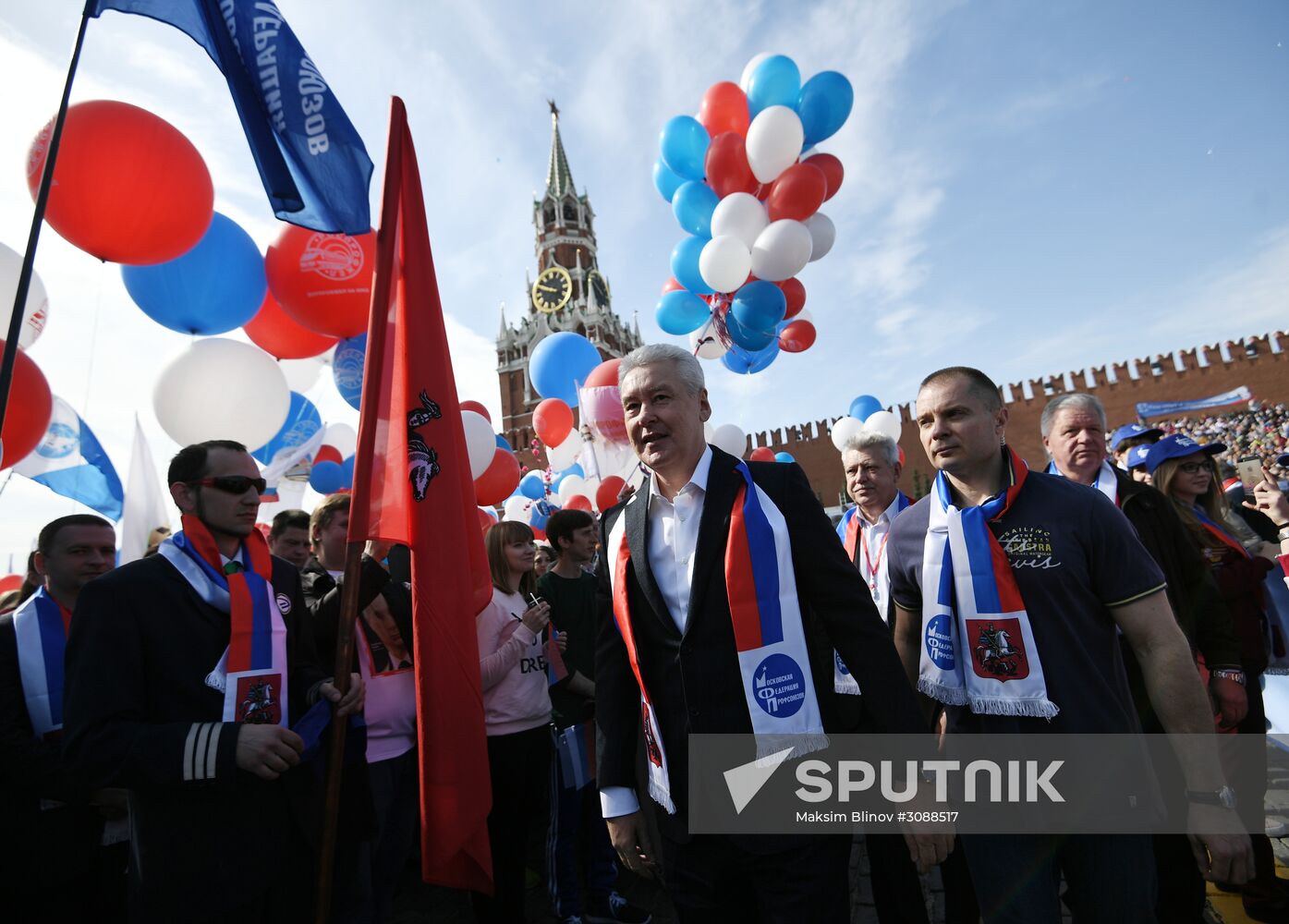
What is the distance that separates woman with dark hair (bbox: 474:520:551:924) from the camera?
254cm

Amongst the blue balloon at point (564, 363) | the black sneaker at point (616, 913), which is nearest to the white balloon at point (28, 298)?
the black sneaker at point (616, 913)

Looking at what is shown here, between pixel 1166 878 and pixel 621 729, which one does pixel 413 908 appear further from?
pixel 1166 878

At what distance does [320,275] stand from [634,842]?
3.88 metres

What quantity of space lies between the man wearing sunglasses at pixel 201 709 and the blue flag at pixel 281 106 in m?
1.14

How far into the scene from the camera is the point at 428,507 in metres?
2.22

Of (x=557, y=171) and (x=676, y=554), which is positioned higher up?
(x=557, y=171)

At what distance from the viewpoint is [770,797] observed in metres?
1.46

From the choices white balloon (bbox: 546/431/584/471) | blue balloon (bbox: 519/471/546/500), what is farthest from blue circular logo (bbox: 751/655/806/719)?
blue balloon (bbox: 519/471/546/500)

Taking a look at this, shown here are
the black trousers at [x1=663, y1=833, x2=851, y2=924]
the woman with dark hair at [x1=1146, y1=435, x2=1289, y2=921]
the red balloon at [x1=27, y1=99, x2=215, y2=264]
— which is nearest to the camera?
the black trousers at [x1=663, y1=833, x2=851, y2=924]

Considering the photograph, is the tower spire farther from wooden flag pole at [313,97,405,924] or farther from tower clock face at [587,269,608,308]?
wooden flag pole at [313,97,405,924]

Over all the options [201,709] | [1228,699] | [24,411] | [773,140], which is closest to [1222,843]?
[1228,699]

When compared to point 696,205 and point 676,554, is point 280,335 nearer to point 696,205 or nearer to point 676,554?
point 696,205

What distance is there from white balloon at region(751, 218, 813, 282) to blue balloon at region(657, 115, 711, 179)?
3.37 ft

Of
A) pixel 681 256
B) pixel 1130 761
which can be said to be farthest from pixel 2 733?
pixel 681 256
